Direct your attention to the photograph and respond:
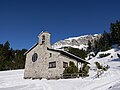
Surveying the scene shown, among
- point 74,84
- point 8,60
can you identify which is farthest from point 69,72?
point 8,60

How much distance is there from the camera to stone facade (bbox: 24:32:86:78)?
119ft

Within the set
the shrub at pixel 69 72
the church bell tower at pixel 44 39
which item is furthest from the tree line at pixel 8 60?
the shrub at pixel 69 72

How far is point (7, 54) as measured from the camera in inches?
2936

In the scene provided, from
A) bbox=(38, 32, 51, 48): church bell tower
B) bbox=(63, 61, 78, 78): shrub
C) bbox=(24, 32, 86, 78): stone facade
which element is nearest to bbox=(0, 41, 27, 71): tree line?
bbox=(24, 32, 86, 78): stone facade

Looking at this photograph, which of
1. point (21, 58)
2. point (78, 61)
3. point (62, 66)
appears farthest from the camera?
point (21, 58)

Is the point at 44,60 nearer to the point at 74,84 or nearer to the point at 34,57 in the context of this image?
the point at 34,57

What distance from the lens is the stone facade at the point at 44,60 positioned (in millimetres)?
36125

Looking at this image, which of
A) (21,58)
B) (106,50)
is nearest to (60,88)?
(21,58)

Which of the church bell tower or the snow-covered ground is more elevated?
the church bell tower

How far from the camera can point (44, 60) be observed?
1487 inches

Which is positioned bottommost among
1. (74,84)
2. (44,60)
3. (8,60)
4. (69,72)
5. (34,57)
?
(74,84)

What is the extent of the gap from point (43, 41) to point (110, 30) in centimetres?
6541

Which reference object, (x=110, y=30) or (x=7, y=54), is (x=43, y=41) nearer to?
(x=7, y=54)

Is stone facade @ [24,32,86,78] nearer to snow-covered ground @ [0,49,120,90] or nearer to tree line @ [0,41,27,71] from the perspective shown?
snow-covered ground @ [0,49,120,90]
